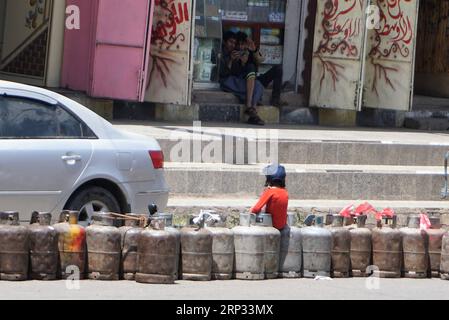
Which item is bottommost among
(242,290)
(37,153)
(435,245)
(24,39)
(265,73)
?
(242,290)

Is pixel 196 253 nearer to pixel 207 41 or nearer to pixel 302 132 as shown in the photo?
pixel 302 132

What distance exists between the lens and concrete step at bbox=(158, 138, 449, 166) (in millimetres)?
15328

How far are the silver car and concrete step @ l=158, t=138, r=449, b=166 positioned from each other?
13.8ft

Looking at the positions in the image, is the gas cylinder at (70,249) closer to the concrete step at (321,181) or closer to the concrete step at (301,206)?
the concrete step at (301,206)

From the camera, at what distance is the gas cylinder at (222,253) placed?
10.2 metres

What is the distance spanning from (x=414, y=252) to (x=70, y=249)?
3327mm

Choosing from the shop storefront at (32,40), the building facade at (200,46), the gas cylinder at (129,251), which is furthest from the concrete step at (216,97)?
the gas cylinder at (129,251)

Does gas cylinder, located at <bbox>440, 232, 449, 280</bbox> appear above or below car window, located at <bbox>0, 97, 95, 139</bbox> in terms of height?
below

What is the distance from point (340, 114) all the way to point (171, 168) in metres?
5.03

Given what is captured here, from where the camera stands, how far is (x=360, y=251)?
10.8 m

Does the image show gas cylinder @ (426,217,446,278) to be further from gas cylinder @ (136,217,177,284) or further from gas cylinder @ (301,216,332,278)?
gas cylinder @ (136,217,177,284)

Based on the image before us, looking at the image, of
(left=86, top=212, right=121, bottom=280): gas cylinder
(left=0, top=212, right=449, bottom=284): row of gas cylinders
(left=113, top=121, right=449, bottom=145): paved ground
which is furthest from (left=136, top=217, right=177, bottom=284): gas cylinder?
(left=113, top=121, right=449, bottom=145): paved ground

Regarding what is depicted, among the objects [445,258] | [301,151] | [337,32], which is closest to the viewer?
[445,258]

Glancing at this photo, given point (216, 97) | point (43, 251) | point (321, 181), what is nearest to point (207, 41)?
point (216, 97)
